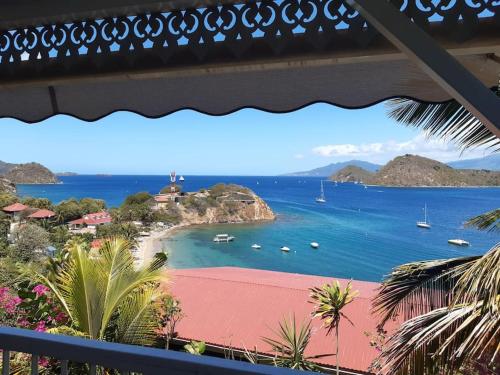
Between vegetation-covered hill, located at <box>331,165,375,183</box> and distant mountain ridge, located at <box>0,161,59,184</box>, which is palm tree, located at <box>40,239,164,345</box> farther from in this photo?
vegetation-covered hill, located at <box>331,165,375,183</box>

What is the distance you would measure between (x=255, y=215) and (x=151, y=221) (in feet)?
50.7

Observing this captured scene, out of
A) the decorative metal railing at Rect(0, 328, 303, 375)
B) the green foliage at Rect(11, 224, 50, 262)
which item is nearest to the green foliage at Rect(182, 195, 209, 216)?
the green foliage at Rect(11, 224, 50, 262)

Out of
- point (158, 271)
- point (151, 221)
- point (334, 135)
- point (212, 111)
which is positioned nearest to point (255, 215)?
point (151, 221)

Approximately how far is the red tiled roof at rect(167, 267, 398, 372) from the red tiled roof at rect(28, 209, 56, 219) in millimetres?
21285

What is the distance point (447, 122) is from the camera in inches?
123

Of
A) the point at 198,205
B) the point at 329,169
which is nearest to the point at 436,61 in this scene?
the point at 198,205

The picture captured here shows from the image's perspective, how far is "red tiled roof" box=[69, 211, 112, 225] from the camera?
30.3m

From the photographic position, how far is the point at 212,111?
1.33m

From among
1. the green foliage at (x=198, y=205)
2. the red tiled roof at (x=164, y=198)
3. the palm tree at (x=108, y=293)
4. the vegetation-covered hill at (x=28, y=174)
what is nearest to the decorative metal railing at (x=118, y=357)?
the palm tree at (x=108, y=293)

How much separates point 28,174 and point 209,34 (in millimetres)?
61987

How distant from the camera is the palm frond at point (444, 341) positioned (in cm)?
222

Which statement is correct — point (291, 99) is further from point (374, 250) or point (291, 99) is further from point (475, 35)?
point (374, 250)

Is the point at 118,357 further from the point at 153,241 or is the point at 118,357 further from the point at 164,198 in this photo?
the point at 164,198

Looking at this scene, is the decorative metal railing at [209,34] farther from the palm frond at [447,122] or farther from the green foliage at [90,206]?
the green foliage at [90,206]
